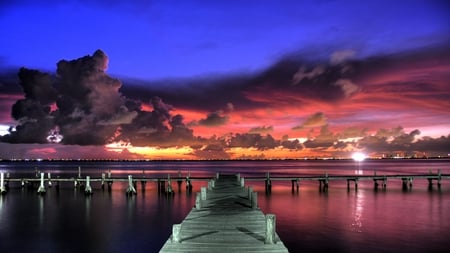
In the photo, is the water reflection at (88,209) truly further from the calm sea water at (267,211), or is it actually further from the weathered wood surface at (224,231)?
the weathered wood surface at (224,231)

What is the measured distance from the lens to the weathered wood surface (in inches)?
648

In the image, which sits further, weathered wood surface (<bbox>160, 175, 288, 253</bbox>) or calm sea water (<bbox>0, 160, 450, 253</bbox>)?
calm sea water (<bbox>0, 160, 450, 253</bbox>)

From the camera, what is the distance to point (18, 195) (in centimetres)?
5975

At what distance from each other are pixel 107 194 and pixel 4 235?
28.2 meters

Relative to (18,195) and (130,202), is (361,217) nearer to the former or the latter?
(130,202)

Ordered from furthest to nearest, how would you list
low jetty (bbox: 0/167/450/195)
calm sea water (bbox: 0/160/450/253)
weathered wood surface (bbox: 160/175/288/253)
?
low jetty (bbox: 0/167/450/195) < calm sea water (bbox: 0/160/450/253) < weathered wood surface (bbox: 160/175/288/253)

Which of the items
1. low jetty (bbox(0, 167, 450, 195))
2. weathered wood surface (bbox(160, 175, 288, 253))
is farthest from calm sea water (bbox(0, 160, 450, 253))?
weathered wood surface (bbox(160, 175, 288, 253))

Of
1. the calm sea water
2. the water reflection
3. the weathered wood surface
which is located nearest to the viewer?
the weathered wood surface

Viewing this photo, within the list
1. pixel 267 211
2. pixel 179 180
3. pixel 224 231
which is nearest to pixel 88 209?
pixel 267 211

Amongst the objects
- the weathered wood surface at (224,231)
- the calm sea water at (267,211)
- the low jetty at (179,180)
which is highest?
the weathered wood surface at (224,231)

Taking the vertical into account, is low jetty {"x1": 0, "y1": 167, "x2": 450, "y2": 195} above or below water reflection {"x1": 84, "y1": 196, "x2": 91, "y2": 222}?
above

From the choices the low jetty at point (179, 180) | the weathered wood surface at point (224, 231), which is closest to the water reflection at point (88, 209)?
the low jetty at point (179, 180)

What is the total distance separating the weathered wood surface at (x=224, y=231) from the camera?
54.0 ft

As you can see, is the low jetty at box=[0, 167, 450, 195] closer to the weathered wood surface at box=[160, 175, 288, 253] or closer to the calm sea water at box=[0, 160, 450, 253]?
the calm sea water at box=[0, 160, 450, 253]
